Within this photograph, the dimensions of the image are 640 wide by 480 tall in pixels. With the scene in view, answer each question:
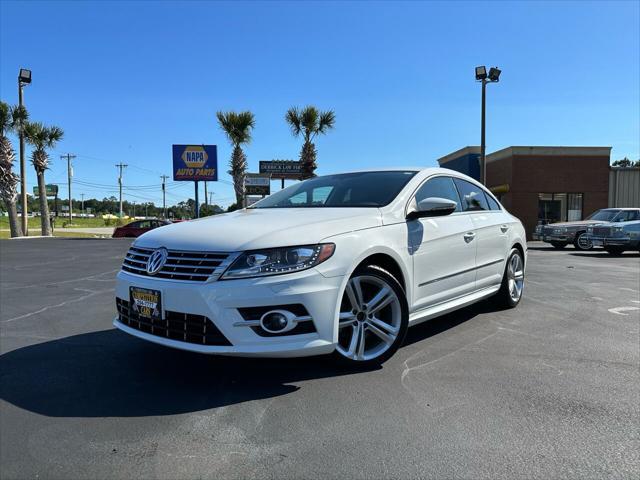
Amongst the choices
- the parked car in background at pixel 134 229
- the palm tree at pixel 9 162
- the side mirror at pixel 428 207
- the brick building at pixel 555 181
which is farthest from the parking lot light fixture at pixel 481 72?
the palm tree at pixel 9 162

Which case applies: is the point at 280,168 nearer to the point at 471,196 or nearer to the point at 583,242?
the point at 583,242

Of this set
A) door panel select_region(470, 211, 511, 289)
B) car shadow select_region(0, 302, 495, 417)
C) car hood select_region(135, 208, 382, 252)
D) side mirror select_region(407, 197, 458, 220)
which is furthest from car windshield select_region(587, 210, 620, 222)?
car shadow select_region(0, 302, 495, 417)

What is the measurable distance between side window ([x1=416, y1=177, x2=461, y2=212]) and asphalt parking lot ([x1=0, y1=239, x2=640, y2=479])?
1376mm

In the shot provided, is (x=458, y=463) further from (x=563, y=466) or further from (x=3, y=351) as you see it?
(x=3, y=351)

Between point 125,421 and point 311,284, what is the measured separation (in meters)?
1.38

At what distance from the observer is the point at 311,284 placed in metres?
3.17

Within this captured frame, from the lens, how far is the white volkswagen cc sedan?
10.2 feet

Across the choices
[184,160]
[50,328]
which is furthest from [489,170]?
[50,328]

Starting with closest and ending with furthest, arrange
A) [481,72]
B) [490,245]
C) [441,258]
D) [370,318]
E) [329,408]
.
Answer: [329,408]
[370,318]
[441,258]
[490,245]
[481,72]

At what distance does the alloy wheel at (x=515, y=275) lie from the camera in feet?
19.6

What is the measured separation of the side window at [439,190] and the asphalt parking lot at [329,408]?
1376 millimetres

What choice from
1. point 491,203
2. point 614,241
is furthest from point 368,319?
point 614,241

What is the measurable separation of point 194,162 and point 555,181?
2098cm

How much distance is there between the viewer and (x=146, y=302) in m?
3.38
